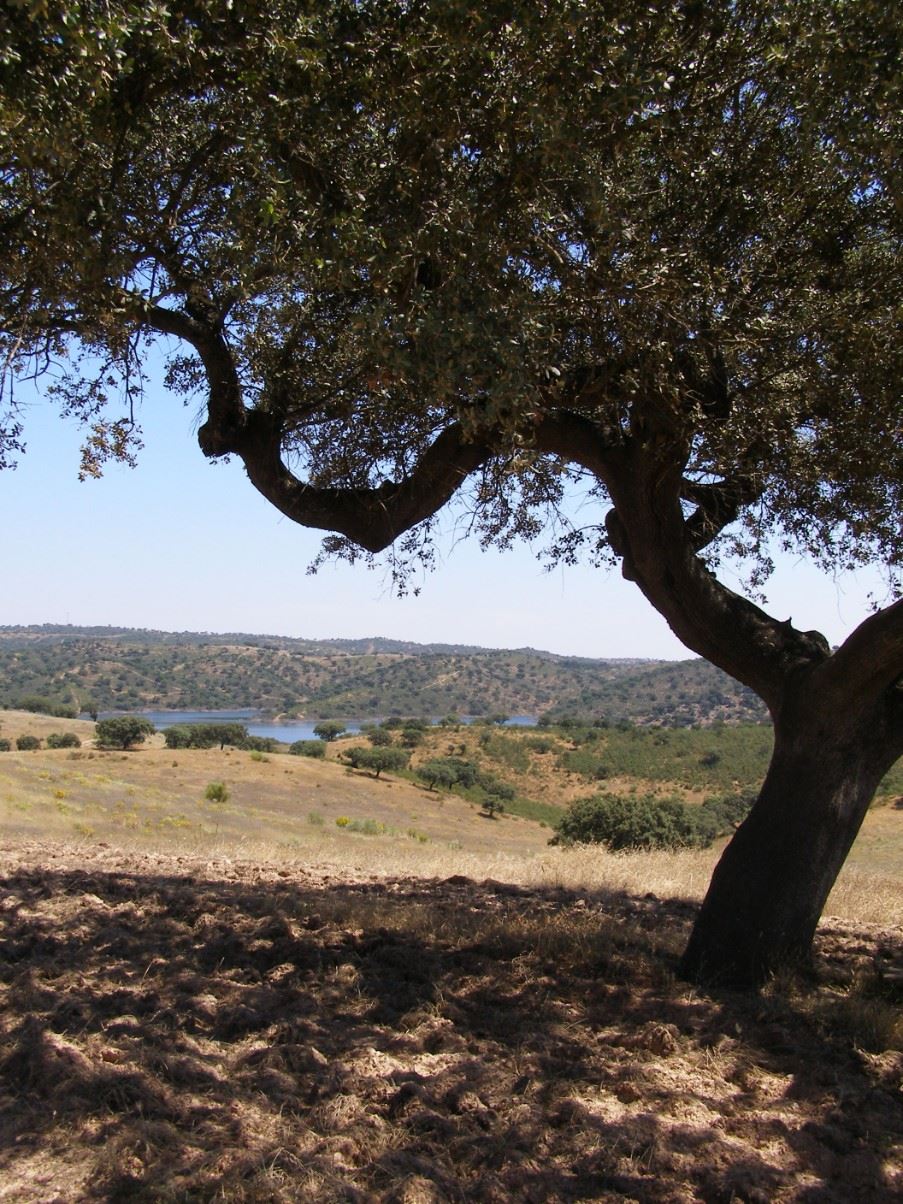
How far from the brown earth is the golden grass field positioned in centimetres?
1

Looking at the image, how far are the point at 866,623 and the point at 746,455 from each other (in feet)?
6.31

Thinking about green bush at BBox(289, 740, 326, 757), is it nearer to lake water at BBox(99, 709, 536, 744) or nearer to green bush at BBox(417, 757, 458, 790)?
green bush at BBox(417, 757, 458, 790)

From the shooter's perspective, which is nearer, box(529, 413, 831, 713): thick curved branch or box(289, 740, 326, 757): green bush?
box(529, 413, 831, 713): thick curved branch

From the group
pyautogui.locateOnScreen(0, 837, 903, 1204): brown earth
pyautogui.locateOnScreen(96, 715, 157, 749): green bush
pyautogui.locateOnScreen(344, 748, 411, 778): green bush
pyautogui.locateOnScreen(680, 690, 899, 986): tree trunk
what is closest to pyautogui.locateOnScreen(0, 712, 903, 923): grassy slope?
pyautogui.locateOnScreen(96, 715, 157, 749): green bush

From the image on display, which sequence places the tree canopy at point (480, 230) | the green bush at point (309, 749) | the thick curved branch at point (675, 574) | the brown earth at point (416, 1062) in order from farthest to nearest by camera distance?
the green bush at point (309, 749) → the thick curved branch at point (675, 574) → the tree canopy at point (480, 230) → the brown earth at point (416, 1062)

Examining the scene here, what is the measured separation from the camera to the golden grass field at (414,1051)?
359 centimetres

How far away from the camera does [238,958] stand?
5871 mm

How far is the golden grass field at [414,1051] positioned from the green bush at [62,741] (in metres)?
46.0

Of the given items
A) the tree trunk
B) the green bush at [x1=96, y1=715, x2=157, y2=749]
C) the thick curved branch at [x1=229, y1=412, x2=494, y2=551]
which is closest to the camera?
the tree trunk

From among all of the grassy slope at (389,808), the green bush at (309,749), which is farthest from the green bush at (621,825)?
the green bush at (309,749)

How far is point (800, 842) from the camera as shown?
19.1 feet

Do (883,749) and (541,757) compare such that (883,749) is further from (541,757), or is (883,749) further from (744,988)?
(541,757)

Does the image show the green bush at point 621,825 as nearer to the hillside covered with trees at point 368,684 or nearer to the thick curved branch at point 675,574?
the thick curved branch at point 675,574

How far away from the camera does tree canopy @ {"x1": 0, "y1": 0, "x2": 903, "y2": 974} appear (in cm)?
482
